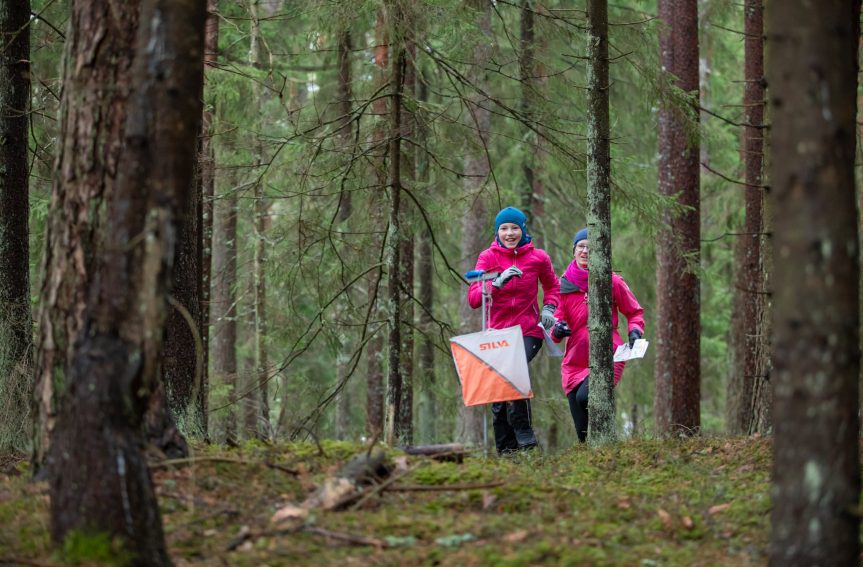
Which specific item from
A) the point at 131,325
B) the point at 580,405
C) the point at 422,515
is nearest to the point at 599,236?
the point at 580,405

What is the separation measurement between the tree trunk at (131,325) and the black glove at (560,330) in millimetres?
5388

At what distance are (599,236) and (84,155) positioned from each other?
462 centimetres

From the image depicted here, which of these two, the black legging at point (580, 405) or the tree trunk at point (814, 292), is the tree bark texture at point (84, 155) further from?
the black legging at point (580, 405)

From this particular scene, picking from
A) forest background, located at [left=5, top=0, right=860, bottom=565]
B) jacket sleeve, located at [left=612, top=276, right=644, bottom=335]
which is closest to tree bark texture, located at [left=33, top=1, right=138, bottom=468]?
forest background, located at [left=5, top=0, right=860, bottom=565]

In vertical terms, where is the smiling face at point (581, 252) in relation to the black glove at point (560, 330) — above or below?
above

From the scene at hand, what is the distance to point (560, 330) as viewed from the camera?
8836 millimetres

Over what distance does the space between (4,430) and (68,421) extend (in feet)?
12.6

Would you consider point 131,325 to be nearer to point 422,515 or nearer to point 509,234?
point 422,515

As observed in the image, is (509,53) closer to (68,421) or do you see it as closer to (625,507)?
(625,507)

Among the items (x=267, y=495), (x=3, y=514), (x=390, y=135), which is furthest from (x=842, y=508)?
(x=390, y=135)

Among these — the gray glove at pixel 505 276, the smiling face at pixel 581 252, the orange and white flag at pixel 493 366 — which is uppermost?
the smiling face at pixel 581 252

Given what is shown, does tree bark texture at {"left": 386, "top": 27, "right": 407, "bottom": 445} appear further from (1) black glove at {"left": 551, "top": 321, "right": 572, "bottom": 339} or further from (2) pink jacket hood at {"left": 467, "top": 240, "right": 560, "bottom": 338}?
(1) black glove at {"left": 551, "top": 321, "right": 572, "bottom": 339}

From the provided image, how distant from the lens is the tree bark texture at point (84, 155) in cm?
438

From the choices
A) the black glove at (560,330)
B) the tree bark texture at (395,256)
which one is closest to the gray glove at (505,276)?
the black glove at (560,330)
